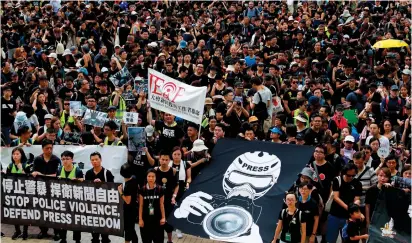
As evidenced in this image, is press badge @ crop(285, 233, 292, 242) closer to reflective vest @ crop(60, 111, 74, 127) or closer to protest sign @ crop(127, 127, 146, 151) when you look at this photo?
protest sign @ crop(127, 127, 146, 151)

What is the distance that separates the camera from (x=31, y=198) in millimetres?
11672

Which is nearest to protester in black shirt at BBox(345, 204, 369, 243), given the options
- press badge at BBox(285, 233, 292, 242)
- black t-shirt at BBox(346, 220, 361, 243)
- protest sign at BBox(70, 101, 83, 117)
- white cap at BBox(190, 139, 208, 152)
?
black t-shirt at BBox(346, 220, 361, 243)

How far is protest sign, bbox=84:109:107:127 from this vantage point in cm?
1304

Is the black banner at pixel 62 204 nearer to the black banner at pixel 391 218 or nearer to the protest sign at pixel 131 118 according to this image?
the protest sign at pixel 131 118

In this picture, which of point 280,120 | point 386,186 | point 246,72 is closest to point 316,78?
point 246,72

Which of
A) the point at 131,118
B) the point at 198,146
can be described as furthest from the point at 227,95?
the point at 198,146

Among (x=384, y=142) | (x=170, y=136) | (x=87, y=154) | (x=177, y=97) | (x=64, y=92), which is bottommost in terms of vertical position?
(x=64, y=92)

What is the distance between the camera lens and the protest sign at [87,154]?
12336 mm

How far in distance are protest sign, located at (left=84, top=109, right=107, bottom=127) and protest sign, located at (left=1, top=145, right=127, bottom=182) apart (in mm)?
656

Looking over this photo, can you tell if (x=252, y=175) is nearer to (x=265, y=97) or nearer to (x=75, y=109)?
(x=265, y=97)

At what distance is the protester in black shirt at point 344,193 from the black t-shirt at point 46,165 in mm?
4276

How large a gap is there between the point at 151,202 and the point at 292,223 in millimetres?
1990

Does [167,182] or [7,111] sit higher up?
[167,182]

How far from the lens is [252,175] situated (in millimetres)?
11328
